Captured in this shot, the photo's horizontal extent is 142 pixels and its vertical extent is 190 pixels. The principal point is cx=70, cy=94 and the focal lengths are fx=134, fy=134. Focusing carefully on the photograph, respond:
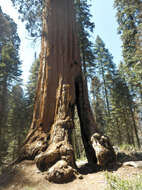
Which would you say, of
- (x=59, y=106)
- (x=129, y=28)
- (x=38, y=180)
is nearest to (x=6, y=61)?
(x=59, y=106)

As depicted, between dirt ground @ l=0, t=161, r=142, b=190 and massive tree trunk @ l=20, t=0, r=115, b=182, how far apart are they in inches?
8.5

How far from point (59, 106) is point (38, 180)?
2.55 meters

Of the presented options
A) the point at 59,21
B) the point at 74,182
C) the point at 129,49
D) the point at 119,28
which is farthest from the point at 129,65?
the point at 74,182

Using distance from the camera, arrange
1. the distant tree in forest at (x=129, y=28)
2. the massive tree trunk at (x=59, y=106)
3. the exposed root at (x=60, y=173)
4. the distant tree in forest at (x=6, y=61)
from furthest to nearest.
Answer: the distant tree in forest at (x=6, y=61) < the distant tree in forest at (x=129, y=28) < the massive tree trunk at (x=59, y=106) < the exposed root at (x=60, y=173)

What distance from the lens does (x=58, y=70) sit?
6.03 m

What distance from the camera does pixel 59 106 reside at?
5.25 m

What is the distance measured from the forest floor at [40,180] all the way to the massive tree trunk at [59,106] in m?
0.22

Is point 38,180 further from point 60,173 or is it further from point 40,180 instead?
point 60,173

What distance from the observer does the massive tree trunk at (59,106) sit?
3.96 m

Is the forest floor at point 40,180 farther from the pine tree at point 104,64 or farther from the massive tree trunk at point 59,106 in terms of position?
the pine tree at point 104,64

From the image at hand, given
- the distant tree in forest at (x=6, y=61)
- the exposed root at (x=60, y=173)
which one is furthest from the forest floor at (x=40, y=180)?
the distant tree in forest at (x=6, y=61)

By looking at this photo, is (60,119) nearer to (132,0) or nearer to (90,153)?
(90,153)

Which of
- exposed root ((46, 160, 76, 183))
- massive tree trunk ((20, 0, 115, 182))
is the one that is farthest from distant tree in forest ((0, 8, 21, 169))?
exposed root ((46, 160, 76, 183))

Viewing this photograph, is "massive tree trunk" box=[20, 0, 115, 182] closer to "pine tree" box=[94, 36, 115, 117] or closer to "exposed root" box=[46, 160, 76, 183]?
"exposed root" box=[46, 160, 76, 183]
